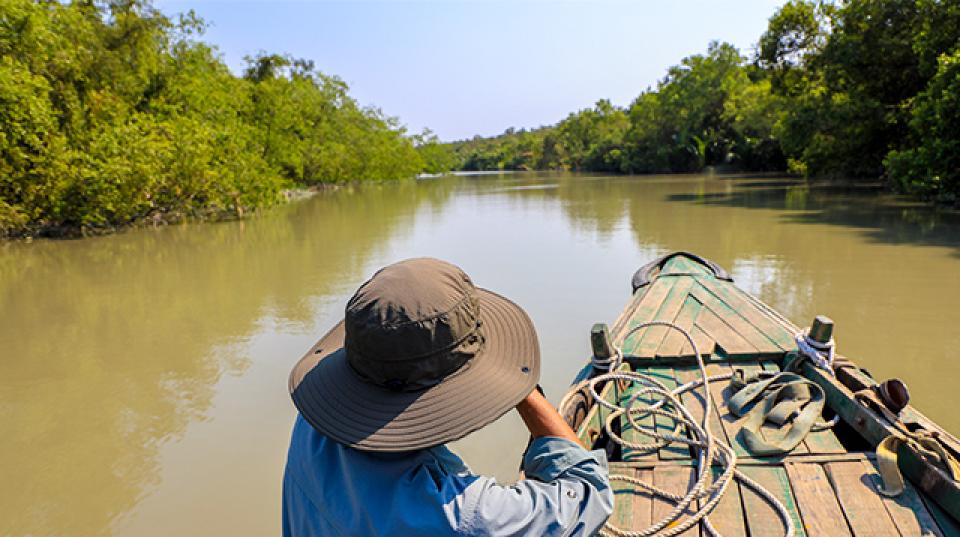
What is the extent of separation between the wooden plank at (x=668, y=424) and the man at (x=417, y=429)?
124 cm

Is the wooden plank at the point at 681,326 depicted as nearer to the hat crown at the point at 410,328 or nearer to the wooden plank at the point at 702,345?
the wooden plank at the point at 702,345

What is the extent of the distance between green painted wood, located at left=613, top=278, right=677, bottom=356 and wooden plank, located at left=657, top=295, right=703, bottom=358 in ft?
0.49

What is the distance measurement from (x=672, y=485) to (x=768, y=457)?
1.36 feet

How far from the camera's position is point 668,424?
240 centimetres

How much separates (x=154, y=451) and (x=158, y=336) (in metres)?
2.56

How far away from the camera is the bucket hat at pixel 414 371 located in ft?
2.98

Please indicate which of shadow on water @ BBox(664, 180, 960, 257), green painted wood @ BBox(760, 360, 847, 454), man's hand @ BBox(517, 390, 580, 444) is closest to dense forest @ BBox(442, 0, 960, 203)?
shadow on water @ BBox(664, 180, 960, 257)

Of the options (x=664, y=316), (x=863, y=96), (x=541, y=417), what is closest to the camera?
(x=541, y=417)

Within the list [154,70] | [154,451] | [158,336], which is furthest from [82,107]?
[154,451]

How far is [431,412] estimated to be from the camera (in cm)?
92

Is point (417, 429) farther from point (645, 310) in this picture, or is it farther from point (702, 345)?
point (645, 310)

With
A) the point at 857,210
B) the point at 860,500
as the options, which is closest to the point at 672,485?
the point at 860,500

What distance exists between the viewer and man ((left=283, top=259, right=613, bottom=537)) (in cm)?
87

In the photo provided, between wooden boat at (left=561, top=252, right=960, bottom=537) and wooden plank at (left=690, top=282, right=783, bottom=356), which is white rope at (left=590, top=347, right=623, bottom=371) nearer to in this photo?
wooden boat at (left=561, top=252, right=960, bottom=537)
